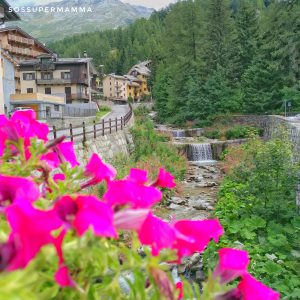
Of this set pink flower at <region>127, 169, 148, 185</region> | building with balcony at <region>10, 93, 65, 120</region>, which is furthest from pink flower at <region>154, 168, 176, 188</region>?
building with balcony at <region>10, 93, 65, 120</region>

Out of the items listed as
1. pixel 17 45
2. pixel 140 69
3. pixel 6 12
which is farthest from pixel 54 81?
pixel 140 69

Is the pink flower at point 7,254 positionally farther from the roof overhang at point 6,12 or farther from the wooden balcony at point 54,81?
the wooden balcony at point 54,81

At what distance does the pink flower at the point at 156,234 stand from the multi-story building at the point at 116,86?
73636 mm

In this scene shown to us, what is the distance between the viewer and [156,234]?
29.8 inches

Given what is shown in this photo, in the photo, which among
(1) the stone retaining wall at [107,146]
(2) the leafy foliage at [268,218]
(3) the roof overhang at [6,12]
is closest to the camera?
(2) the leafy foliage at [268,218]

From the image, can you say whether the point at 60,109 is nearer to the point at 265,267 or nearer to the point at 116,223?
the point at 265,267

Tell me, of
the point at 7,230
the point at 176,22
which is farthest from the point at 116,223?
the point at 176,22

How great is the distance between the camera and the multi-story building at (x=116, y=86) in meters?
74.4

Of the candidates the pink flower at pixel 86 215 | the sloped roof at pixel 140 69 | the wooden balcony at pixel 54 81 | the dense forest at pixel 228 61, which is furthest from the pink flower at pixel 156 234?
the sloped roof at pixel 140 69

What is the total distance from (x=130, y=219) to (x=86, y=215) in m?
0.14

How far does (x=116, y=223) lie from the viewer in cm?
74

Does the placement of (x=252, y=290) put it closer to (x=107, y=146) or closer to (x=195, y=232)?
(x=195, y=232)

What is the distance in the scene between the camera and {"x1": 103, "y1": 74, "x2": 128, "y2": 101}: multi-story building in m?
74.4

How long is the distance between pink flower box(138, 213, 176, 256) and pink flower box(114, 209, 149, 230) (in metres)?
0.01
